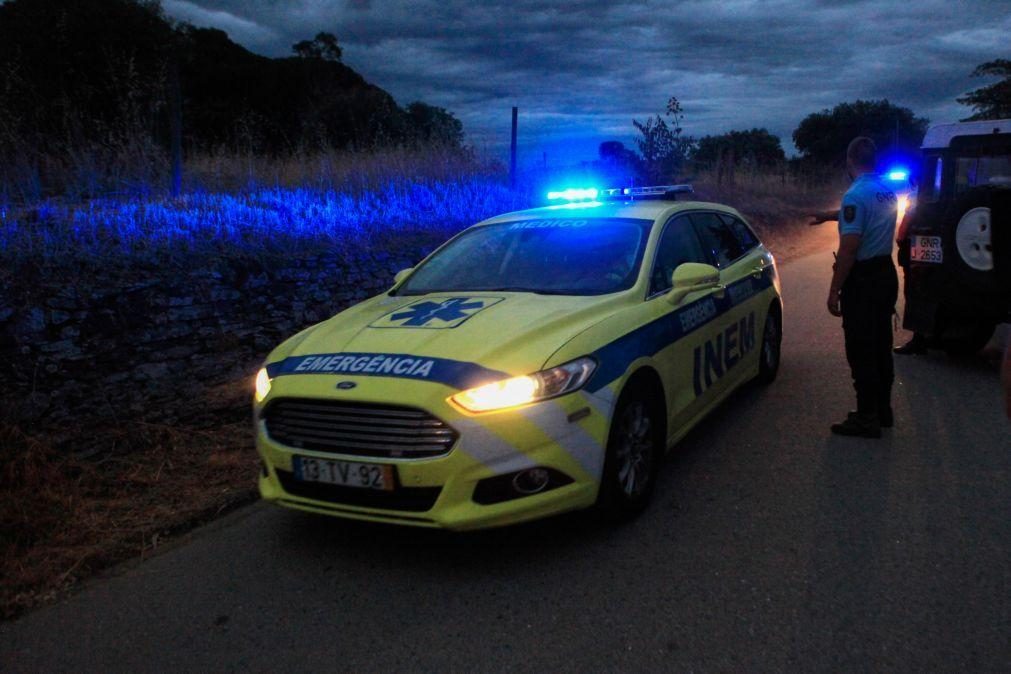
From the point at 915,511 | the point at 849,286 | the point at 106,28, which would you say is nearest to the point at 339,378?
the point at 915,511

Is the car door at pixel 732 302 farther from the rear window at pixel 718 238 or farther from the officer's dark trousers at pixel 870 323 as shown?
the officer's dark trousers at pixel 870 323

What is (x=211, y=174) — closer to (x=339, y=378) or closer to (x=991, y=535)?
(x=339, y=378)

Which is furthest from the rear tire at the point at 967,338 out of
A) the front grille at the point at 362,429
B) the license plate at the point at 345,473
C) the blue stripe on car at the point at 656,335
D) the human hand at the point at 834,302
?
the license plate at the point at 345,473

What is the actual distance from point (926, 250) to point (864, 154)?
1888 millimetres

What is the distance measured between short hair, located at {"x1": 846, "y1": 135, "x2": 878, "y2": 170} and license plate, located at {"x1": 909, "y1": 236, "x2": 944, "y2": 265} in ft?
5.58

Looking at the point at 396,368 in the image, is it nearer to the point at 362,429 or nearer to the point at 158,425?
the point at 362,429

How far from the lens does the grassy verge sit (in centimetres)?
379

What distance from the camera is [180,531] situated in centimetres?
397

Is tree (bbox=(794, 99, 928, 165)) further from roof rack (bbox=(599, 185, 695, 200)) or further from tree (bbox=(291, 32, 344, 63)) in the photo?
roof rack (bbox=(599, 185, 695, 200))

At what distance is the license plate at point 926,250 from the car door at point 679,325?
254cm

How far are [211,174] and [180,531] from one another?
7.04 meters

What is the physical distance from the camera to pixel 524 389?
11.1ft

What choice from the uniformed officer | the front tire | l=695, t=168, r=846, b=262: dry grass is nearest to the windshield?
the front tire

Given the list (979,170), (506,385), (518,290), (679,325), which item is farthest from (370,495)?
(979,170)
